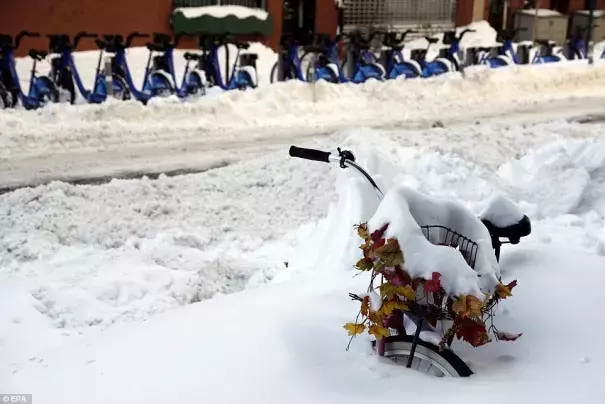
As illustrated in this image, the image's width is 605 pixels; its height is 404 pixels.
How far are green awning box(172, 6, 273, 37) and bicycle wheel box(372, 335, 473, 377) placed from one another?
13940 millimetres

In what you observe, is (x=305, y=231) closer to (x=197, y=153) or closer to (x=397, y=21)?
(x=197, y=153)

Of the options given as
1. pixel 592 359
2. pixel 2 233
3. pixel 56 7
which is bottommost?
pixel 2 233

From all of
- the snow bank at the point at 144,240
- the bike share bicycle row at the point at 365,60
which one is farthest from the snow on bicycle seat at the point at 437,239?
the bike share bicycle row at the point at 365,60

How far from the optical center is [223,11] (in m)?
16.5

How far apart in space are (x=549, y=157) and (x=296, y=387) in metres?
4.98

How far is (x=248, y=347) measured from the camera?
3.21 meters

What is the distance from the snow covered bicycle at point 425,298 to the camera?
2.82 metres

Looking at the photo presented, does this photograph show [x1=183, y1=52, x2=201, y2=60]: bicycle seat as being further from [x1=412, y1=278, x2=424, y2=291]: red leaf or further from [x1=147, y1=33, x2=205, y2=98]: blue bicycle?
[x1=412, y1=278, x2=424, y2=291]: red leaf

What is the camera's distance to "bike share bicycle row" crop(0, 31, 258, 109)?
10.5m

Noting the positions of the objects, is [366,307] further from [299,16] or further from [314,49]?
[299,16]

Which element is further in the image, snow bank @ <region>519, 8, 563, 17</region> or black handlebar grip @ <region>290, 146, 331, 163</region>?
snow bank @ <region>519, 8, 563, 17</region>

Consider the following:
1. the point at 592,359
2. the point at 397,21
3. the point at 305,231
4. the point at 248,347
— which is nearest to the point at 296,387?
the point at 248,347

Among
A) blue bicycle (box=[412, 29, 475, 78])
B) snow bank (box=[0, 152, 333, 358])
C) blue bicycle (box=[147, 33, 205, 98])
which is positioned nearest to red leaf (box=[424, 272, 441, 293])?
snow bank (box=[0, 152, 333, 358])

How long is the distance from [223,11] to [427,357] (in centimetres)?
1470
